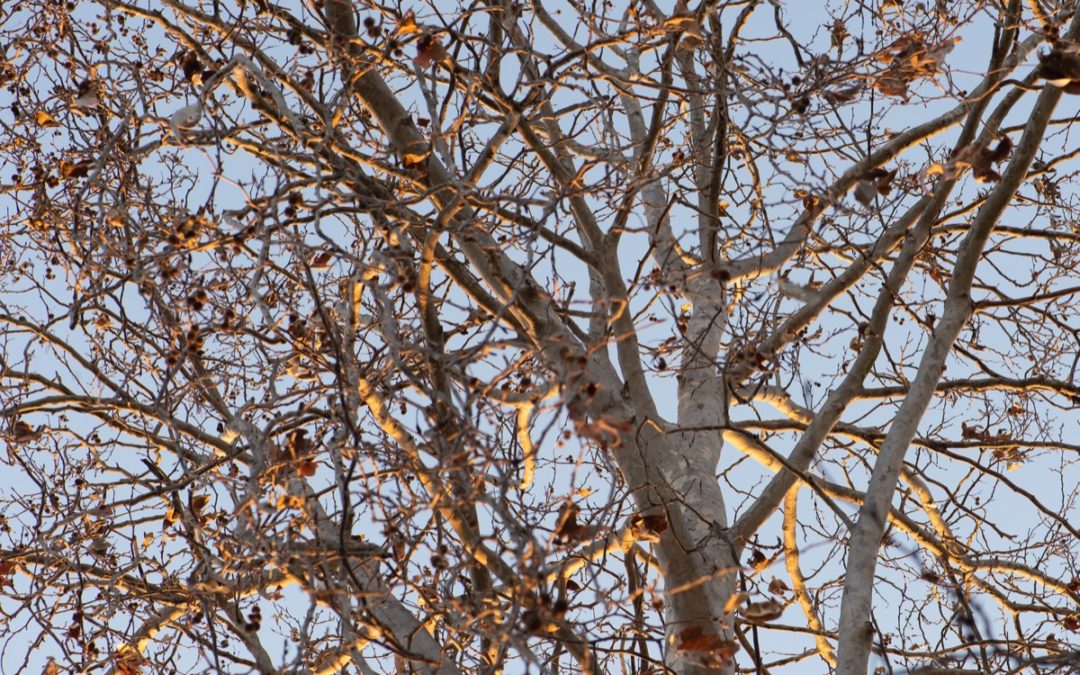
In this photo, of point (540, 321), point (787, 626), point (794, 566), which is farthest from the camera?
point (794, 566)

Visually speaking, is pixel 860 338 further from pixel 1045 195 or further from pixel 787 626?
pixel 787 626

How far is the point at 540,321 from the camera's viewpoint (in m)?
4.35

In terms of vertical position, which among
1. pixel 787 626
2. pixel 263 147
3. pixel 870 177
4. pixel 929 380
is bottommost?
pixel 787 626

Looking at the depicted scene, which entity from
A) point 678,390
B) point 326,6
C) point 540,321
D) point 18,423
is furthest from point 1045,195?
point 18,423

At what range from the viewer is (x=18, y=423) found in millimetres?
5195

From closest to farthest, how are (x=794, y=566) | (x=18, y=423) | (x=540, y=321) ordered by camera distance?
(x=540, y=321)
(x=18, y=423)
(x=794, y=566)

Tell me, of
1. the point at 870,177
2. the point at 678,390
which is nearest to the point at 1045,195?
the point at 678,390

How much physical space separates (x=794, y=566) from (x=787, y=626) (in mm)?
1168

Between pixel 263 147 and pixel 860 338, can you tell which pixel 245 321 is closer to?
pixel 263 147

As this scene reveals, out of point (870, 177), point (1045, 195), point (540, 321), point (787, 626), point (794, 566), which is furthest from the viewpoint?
point (1045, 195)

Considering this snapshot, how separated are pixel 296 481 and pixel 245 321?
686mm

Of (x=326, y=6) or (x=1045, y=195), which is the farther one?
(x=1045, y=195)

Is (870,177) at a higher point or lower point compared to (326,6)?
lower

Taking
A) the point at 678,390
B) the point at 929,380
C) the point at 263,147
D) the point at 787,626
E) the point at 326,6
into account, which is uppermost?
the point at 326,6
